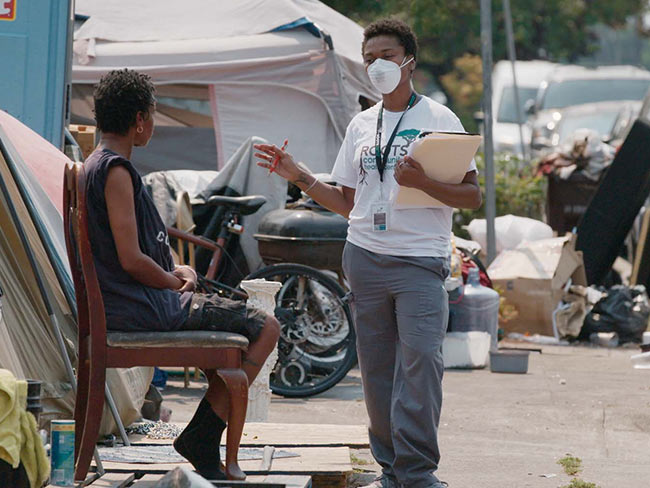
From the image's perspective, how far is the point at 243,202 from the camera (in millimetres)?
8219

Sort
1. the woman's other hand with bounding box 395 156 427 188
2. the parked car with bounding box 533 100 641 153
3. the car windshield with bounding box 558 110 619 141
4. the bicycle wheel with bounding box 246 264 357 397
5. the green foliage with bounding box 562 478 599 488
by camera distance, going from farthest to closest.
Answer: the car windshield with bounding box 558 110 619 141 < the parked car with bounding box 533 100 641 153 < the bicycle wheel with bounding box 246 264 357 397 < the green foliage with bounding box 562 478 599 488 < the woman's other hand with bounding box 395 156 427 188

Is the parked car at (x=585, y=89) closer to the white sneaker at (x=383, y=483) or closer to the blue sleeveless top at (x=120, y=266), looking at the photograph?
the white sneaker at (x=383, y=483)

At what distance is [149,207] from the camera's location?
4.50m

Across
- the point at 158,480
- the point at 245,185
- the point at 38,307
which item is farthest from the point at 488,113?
the point at 158,480

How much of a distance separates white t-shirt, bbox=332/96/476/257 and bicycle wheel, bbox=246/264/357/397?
2.82m

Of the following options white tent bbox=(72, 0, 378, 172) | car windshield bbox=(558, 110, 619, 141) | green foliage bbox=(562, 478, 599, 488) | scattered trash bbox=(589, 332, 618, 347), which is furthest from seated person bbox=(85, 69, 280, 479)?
→ car windshield bbox=(558, 110, 619, 141)

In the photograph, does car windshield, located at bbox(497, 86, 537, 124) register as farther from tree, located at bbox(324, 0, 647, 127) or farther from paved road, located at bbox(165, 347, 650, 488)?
paved road, located at bbox(165, 347, 650, 488)

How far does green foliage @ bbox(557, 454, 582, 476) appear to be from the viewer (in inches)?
223

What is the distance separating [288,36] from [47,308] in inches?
246

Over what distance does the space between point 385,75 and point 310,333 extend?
3301mm

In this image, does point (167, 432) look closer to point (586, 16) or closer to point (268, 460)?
point (268, 460)

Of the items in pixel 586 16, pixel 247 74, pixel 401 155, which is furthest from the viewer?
pixel 586 16

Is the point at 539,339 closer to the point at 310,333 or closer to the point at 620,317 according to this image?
the point at 620,317

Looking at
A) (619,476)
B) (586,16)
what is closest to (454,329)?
(619,476)
